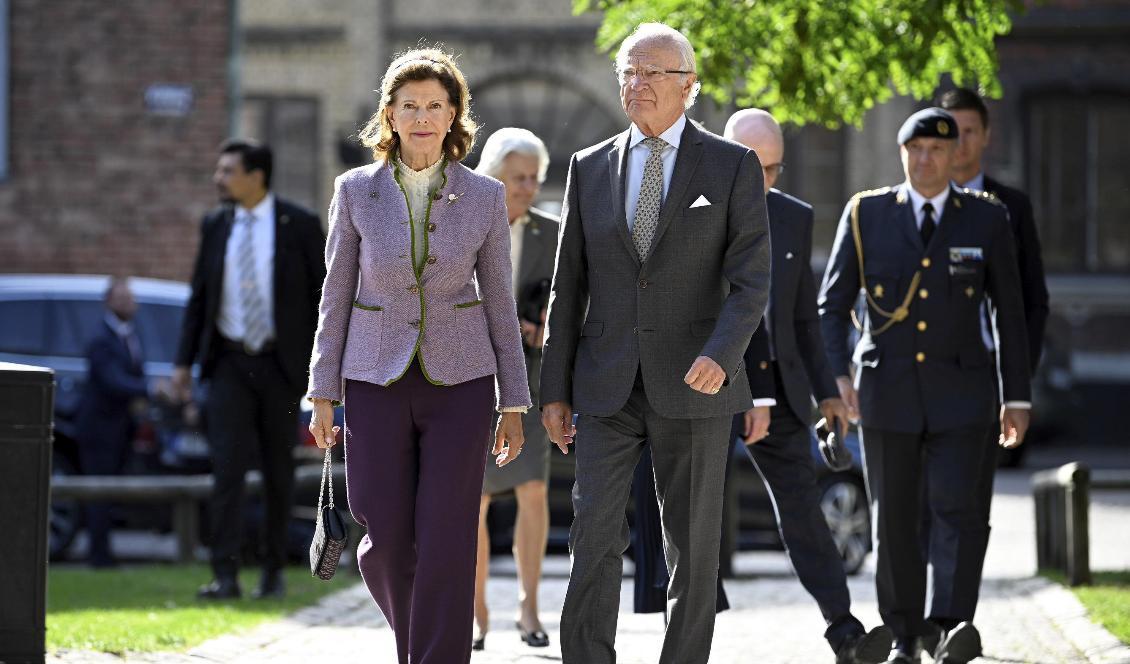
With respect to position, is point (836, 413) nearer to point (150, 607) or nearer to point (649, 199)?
point (649, 199)

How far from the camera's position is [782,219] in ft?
23.9

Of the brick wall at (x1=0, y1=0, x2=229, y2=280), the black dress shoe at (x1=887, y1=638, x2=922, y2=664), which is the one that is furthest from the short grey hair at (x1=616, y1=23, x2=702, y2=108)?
the brick wall at (x1=0, y1=0, x2=229, y2=280)

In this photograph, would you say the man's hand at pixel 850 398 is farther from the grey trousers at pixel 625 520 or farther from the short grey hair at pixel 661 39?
the short grey hair at pixel 661 39

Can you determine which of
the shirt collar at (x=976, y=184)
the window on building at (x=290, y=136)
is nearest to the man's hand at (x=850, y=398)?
the shirt collar at (x=976, y=184)

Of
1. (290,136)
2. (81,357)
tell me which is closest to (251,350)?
(81,357)

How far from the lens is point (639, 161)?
593cm

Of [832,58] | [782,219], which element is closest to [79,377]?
[832,58]

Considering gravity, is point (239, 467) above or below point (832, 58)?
below

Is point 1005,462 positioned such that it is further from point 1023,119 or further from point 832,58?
point 832,58

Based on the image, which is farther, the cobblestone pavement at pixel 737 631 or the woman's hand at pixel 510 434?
the cobblestone pavement at pixel 737 631

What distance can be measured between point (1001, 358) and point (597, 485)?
6.96 ft

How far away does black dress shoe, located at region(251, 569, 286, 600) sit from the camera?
952 cm

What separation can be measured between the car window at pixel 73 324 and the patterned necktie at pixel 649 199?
28.7 feet

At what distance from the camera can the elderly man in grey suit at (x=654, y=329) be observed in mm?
5797
